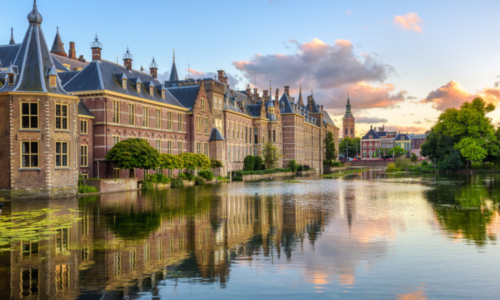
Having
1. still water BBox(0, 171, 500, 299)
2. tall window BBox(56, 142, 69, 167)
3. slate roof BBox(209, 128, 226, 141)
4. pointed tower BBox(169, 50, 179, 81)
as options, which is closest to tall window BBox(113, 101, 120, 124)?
tall window BBox(56, 142, 69, 167)

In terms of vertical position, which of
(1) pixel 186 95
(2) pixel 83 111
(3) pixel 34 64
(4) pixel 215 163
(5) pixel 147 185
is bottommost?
(5) pixel 147 185

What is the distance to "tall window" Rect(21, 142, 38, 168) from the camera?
32.3m

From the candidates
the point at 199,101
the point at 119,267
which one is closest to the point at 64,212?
the point at 119,267

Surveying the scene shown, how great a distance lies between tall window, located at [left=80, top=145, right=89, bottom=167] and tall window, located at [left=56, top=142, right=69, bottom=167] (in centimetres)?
693

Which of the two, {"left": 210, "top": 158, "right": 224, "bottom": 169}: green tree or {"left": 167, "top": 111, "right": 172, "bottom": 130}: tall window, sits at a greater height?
{"left": 167, "top": 111, "right": 172, "bottom": 130}: tall window

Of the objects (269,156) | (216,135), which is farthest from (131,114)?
(269,156)

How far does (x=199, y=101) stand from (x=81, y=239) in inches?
1765

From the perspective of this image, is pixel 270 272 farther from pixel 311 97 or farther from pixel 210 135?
pixel 311 97

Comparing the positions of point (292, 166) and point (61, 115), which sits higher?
point (61, 115)

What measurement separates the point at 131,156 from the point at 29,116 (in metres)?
9.41

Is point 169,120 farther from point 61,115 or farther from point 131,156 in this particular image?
point 61,115

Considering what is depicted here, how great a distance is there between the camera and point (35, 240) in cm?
1500

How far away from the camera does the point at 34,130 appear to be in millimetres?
32250

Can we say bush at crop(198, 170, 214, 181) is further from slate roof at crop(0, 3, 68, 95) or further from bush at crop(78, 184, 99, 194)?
slate roof at crop(0, 3, 68, 95)
